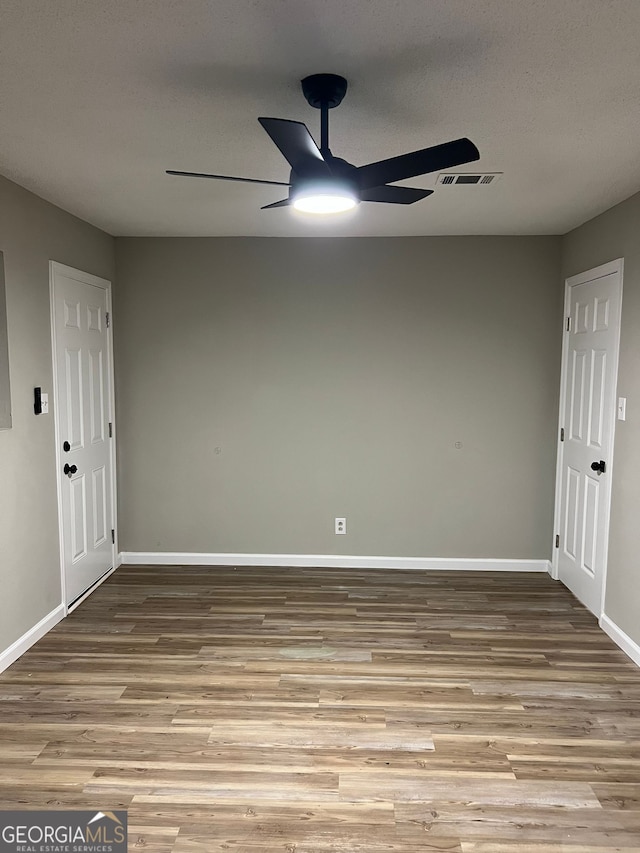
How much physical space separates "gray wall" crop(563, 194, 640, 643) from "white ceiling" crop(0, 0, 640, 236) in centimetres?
24

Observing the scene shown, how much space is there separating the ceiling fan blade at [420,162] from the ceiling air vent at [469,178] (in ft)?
3.18

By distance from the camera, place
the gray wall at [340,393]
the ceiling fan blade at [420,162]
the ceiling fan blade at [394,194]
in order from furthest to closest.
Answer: the gray wall at [340,393] → the ceiling fan blade at [394,194] → the ceiling fan blade at [420,162]

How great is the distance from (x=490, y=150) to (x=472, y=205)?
0.96 metres

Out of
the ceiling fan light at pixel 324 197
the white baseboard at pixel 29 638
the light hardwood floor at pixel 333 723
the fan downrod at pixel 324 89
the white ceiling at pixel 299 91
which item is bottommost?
the light hardwood floor at pixel 333 723

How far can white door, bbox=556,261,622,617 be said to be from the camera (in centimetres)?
373

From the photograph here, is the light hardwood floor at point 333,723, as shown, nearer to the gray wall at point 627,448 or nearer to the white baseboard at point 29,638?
the white baseboard at point 29,638

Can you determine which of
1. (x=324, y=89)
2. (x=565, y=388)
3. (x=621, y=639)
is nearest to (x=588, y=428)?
(x=565, y=388)

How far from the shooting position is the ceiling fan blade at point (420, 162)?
76.7 inches

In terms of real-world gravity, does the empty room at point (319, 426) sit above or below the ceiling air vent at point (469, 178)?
below

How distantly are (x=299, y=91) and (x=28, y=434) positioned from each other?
232cm

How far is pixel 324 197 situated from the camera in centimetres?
217

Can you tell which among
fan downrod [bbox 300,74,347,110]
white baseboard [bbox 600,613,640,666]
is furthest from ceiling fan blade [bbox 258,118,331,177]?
white baseboard [bbox 600,613,640,666]

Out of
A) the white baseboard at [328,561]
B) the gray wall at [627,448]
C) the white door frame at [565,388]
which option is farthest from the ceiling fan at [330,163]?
Result: the white baseboard at [328,561]

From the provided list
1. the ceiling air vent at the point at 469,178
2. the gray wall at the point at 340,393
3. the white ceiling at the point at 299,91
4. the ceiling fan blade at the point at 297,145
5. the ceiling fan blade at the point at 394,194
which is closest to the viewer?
the white ceiling at the point at 299,91
